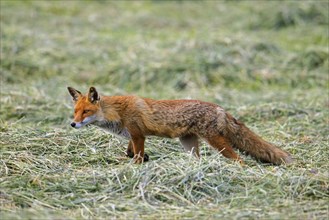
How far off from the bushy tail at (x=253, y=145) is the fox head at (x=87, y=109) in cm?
160

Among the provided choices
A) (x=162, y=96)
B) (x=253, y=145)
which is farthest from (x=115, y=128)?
(x=162, y=96)

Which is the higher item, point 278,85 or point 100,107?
point 100,107

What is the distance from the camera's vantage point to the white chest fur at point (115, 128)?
9.03 metres

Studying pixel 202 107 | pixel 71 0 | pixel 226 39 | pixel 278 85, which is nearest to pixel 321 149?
pixel 202 107

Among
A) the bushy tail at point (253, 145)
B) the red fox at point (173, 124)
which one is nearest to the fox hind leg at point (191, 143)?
the red fox at point (173, 124)

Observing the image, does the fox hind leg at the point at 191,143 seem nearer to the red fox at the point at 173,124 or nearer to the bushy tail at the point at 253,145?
the red fox at the point at 173,124

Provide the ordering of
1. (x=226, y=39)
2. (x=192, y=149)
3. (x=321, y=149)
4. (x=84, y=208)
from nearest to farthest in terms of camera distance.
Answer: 1. (x=84, y=208)
2. (x=192, y=149)
3. (x=321, y=149)
4. (x=226, y=39)

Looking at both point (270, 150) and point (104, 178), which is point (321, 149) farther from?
point (104, 178)

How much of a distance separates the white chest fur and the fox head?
127 millimetres

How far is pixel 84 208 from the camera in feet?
23.6

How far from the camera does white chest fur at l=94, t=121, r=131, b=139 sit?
9.03 metres

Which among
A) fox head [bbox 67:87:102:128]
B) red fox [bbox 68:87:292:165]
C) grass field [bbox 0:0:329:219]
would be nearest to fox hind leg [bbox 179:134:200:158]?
red fox [bbox 68:87:292:165]

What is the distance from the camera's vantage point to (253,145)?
29.3ft

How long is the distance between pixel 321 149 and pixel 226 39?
8.50 metres
